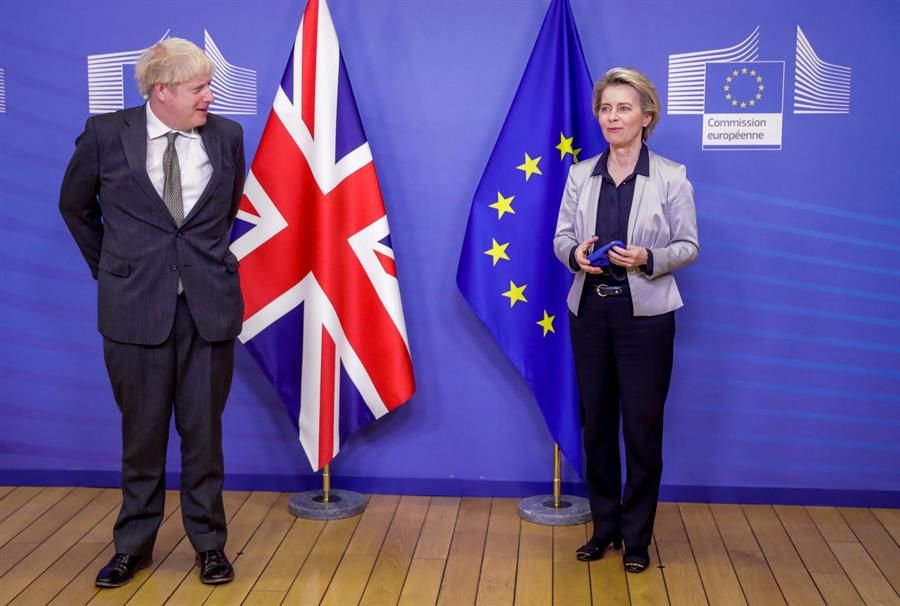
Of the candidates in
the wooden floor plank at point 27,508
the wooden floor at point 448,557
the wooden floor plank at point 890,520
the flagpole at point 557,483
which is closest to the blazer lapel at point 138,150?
the wooden floor at point 448,557

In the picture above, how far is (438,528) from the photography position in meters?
3.76

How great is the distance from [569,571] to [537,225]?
1.14m

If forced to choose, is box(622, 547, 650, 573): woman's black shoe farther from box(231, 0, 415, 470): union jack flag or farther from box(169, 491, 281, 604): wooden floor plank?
box(169, 491, 281, 604): wooden floor plank

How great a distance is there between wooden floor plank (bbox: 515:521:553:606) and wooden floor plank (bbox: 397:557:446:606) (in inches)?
9.4

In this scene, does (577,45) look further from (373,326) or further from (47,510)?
(47,510)

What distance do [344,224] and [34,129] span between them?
1.25 metres

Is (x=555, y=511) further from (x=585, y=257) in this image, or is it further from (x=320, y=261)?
(x=320, y=261)

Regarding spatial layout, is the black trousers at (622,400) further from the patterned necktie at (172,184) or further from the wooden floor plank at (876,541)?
the patterned necktie at (172,184)

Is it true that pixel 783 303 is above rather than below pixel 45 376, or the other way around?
above

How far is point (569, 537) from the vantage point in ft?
12.1

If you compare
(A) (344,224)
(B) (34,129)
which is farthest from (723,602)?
(B) (34,129)

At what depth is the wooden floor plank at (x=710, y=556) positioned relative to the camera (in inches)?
126

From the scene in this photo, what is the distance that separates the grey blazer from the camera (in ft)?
10.7

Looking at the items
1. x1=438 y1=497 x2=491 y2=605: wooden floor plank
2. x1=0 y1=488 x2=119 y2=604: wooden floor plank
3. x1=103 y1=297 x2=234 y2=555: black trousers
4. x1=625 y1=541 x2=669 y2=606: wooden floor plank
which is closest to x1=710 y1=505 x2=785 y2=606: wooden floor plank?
x1=625 y1=541 x2=669 y2=606: wooden floor plank
